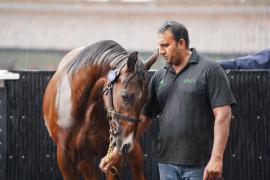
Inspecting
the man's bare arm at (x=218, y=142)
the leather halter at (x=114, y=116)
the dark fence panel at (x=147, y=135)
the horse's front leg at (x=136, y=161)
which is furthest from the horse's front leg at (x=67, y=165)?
the man's bare arm at (x=218, y=142)

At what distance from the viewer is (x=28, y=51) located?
16000 millimetres

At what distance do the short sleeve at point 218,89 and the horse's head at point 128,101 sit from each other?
0.45 meters

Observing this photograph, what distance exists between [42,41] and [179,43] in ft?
48.0

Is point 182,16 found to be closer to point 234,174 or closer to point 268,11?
point 268,11

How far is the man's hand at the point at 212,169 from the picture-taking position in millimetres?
3586

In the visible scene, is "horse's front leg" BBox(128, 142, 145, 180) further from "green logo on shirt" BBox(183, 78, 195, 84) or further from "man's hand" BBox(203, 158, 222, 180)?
"man's hand" BBox(203, 158, 222, 180)

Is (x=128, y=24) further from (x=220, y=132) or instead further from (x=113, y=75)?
(x=220, y=132)

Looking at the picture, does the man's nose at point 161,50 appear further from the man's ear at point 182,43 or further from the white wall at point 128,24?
the white wall at point 128,24

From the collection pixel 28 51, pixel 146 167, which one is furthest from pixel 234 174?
pixel 28 51

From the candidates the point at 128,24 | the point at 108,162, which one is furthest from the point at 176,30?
the point at 128,24

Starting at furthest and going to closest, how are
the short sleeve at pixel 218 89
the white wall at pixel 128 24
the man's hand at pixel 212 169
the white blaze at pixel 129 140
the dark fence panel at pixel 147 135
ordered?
the white wall at pixel 128 24, the dark fence panel at pixel 147 135, the white blaze at pixel 129 140, the short sleeve at pixel 218 89, the man's hand at pixel 212 169

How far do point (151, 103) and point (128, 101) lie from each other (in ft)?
0.81

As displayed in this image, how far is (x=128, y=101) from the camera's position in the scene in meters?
3.96

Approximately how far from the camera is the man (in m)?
3.73
